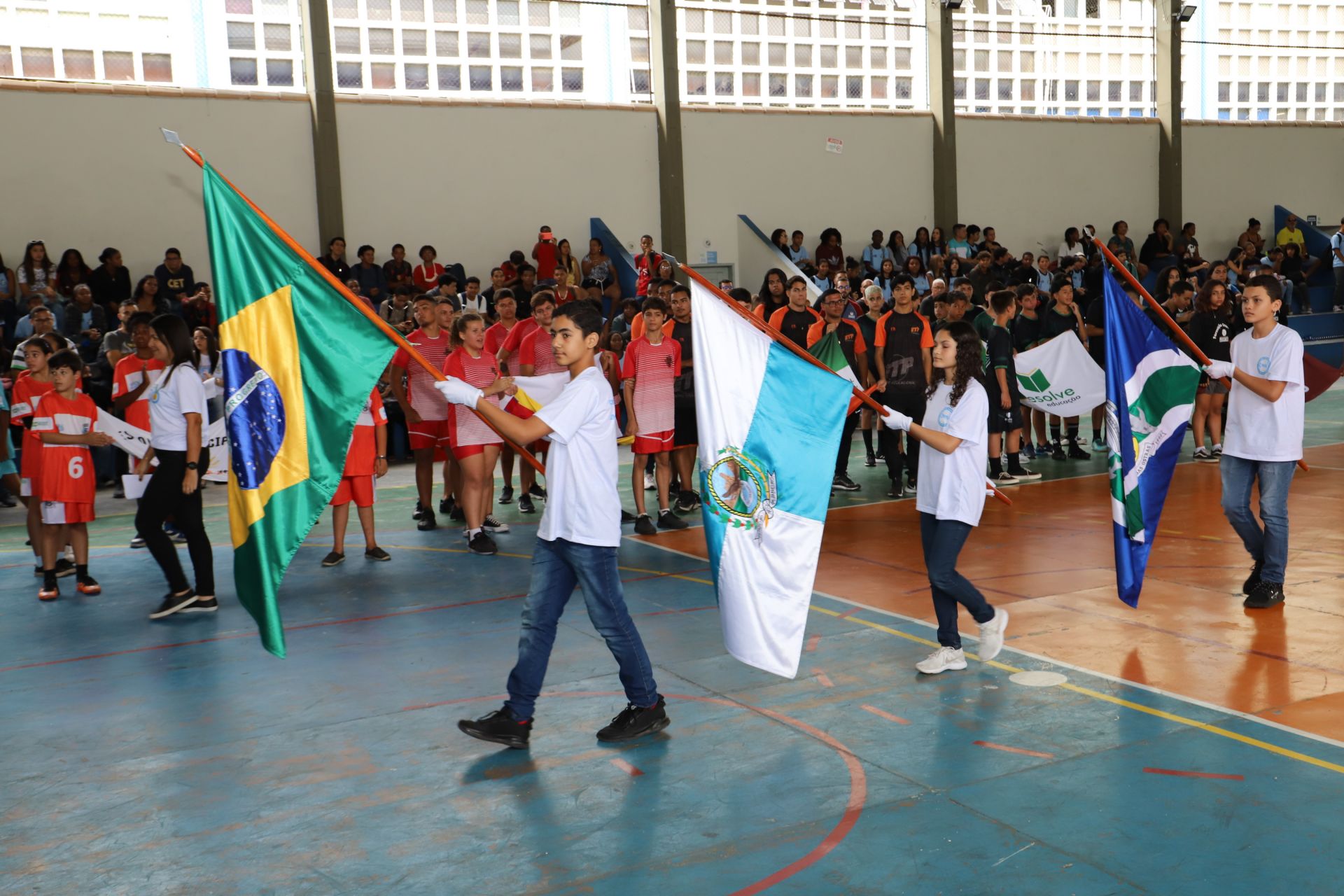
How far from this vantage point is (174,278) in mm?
16719

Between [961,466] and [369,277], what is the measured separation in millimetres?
13475

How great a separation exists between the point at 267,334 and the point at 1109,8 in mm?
23934

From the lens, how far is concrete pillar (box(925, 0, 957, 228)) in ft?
77.4

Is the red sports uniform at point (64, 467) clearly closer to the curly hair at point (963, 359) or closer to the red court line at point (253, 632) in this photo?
the red court line at point (253, 632)

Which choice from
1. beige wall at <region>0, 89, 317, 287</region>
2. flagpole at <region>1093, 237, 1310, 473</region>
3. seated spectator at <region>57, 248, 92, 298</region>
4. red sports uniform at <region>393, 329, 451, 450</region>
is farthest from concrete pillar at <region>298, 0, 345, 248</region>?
flagpole at <region>1093, 237, 1310, 473</region>

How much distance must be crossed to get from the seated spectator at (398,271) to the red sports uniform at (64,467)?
975 cm

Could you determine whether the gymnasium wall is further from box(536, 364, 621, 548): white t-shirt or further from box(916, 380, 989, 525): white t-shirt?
box(916, 380, 989, 525): white t-shirt

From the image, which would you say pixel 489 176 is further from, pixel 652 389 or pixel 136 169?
pixel 652 389

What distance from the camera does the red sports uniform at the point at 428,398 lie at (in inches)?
399

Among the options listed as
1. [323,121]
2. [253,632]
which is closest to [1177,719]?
[253,632]

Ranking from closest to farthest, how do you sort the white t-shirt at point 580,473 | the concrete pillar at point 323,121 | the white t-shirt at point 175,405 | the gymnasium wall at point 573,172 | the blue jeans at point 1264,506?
the white t-shirt at point 580,473 < the blue jeans at point 1264,506 < the white t-shirt at point 175,405 < the gymnasium wall at point 573,172 < the concrete pillar at point 323,121

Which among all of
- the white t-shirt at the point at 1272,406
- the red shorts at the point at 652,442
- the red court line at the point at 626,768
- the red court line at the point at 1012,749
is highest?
the white t-shirt at the point at 1272,406

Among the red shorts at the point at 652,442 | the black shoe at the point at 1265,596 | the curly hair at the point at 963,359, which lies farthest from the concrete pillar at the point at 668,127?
the curly hair at the point at 963,359

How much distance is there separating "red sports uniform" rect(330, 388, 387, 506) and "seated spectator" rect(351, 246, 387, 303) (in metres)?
8.69
